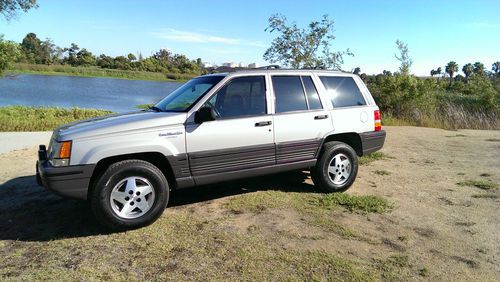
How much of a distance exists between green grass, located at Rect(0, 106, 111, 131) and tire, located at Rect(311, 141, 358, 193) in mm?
9770

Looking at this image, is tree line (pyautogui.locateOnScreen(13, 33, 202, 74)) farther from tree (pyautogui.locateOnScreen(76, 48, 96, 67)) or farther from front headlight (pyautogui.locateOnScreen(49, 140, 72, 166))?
front headlight (pyautogui.locateOnScreen(49, 140, 72, 166))

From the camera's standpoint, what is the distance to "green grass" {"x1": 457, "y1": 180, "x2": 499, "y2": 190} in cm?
672

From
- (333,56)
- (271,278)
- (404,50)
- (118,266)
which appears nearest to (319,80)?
(271,278)

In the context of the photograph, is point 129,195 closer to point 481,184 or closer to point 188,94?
point 188,94

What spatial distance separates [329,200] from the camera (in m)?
5.85

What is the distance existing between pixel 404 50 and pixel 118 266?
19213 millimetres

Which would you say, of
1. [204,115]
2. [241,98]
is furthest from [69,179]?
[241,98]

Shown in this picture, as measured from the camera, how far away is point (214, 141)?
5.15 metres

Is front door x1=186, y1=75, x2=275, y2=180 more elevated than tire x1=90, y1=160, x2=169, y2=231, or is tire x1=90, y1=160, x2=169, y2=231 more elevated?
front door x1=186, y1=75, x2=275, y2=180

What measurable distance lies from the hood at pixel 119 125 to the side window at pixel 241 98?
20.5 inches

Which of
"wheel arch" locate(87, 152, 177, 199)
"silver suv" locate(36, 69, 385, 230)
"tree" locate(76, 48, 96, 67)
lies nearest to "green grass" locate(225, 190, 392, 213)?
"silver suv" locate(36, 69, 385, 230)

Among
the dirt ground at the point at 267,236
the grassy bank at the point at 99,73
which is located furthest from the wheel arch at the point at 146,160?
the grassy bank at the point at 99,73

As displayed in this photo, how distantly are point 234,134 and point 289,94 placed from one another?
1.10m

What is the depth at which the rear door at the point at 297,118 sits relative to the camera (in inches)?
225
